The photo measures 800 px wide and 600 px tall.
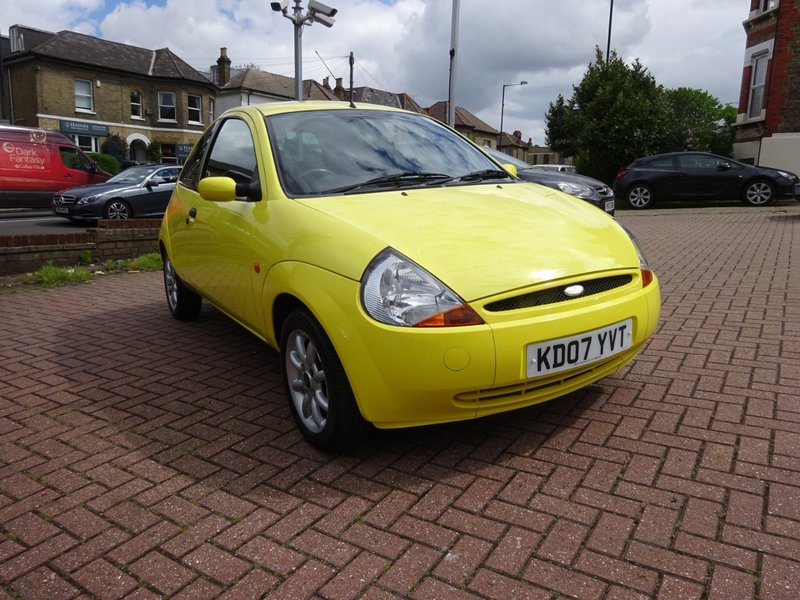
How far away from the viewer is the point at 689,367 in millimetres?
3875

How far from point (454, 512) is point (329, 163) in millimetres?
1955

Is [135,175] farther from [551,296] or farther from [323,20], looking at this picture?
[551,296]

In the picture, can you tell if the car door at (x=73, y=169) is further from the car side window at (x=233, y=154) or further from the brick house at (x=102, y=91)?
the brick house at (x=102, y=91)

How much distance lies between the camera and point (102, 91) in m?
36.2

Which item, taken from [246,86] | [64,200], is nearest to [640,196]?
[64,200]

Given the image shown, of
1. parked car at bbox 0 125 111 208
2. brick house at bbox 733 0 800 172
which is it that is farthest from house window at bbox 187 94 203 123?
brick house at bbox 733 0 800 172

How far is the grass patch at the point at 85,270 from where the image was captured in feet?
23.9

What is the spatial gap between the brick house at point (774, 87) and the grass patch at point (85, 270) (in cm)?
1924

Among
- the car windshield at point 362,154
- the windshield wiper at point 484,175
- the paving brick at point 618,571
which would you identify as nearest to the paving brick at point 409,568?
the paving brick at point 618,571

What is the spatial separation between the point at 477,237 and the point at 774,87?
71.1 ft

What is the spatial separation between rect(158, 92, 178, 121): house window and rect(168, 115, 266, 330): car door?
3787 cm

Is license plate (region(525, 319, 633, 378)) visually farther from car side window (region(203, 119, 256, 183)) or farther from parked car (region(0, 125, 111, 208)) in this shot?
parked car (region(0, 125, 111, 208))

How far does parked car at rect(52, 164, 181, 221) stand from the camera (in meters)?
13.9

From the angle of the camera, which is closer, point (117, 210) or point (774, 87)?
point (117, 210)
